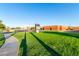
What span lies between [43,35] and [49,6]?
0.51 meters

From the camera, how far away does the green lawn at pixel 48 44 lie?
3.26 meters

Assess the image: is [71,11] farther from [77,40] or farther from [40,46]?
[40,46]

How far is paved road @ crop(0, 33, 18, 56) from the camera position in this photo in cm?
327

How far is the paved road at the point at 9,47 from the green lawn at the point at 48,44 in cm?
9

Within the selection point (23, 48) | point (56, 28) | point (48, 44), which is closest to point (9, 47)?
point (23, 48)

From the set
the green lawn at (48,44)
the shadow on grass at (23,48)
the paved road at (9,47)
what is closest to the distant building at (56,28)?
the green lawn at (48,44)

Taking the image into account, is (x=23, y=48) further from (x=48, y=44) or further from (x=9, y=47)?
(x=48, y=44)

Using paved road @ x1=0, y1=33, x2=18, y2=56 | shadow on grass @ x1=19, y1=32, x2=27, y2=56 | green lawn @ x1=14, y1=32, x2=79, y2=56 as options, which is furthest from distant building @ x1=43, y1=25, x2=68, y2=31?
paved road @ x1=0, y1=33, x2=18, y2=56

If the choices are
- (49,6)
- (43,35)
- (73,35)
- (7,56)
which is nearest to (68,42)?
(73,35)

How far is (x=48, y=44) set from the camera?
3.35 m

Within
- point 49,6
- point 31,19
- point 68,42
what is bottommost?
point 68,42

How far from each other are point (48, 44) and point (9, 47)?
65 centimetres

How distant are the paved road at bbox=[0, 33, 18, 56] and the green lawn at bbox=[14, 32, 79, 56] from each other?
0.28ft

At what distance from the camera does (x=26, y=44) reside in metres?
3.35
